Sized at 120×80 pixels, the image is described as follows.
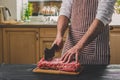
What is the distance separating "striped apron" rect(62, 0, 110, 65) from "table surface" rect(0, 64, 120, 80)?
8.6 inches

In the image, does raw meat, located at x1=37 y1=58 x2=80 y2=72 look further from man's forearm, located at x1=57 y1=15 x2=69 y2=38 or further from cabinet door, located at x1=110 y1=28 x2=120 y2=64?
cabinet door, located at x1=110 y1=28 x2=120 y2=64

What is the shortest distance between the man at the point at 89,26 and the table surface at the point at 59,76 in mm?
Answer: 202

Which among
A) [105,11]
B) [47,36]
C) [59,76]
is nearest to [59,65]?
[59,76]

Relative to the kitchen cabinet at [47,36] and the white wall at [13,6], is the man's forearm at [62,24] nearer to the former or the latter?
the kitchen cabinet at [47,36]

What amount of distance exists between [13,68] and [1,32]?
1.83 metres

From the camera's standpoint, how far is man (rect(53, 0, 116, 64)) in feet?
5.13

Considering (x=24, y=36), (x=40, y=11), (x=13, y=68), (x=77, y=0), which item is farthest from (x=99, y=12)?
(x=40, y=11)

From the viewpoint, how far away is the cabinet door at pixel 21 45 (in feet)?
10.5

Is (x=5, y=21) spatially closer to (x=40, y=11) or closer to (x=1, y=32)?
(x=1, y=32)

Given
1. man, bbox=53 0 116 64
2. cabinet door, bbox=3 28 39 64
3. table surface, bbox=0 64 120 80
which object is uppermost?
man, bbox=53 0 116 64

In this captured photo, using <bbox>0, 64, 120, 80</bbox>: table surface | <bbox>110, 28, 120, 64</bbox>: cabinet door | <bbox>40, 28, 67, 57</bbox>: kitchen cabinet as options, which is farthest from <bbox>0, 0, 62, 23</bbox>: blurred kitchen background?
<bbox>0, 64, 120, 80</bbox>: table surface

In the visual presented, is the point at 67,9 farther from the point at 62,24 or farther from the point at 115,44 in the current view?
the point at 115,44

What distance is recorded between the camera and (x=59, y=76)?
129 cm

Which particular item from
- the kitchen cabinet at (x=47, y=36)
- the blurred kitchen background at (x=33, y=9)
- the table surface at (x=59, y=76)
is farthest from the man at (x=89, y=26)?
the blurred kitchen background at (x=33, y=9)
